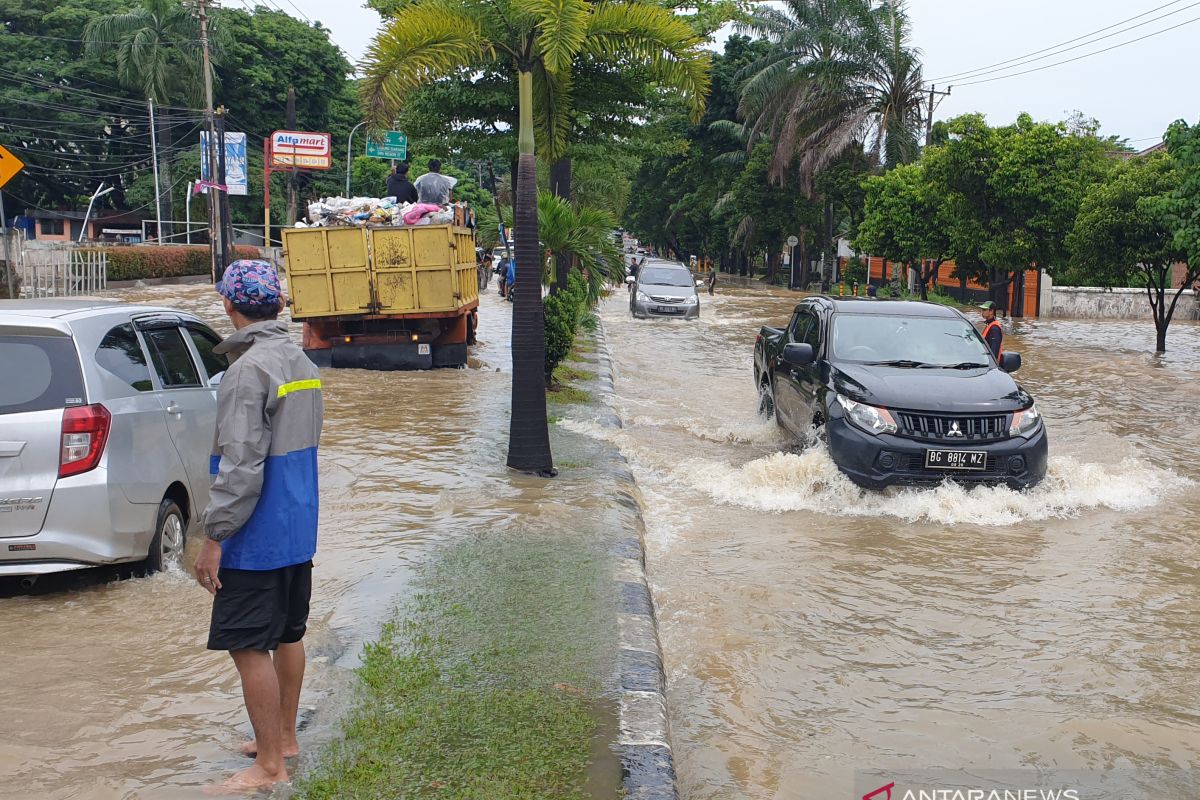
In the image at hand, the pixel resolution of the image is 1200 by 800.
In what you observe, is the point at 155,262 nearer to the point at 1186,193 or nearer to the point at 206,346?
the point at 1186,193

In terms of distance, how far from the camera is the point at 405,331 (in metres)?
16.4

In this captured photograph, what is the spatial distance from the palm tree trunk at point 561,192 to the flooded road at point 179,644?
230 inches

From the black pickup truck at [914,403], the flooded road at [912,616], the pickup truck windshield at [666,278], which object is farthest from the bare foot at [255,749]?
the pickup truck windshield at [666,278]

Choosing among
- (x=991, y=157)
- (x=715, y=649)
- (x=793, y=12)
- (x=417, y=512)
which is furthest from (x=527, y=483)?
(x=793, y=12)

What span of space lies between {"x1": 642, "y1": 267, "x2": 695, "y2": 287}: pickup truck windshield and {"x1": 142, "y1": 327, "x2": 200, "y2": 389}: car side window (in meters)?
25.0

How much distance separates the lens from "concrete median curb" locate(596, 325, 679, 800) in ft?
13.4

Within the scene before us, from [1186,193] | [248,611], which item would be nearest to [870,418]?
[248,611]

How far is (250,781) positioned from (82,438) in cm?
258

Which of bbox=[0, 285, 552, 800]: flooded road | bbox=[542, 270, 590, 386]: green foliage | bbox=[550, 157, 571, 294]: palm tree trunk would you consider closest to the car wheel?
bbox=[0, 285, 552, 800]: flooded road

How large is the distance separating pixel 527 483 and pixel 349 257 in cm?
716

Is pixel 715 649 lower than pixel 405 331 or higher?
lower

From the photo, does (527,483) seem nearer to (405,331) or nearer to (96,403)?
(96,403)

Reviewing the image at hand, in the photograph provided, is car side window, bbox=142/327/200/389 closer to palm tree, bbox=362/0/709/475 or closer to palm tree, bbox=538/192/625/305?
palm tree, bbox=362/0/709/475

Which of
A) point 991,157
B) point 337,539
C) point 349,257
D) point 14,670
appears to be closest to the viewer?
point 14,670
